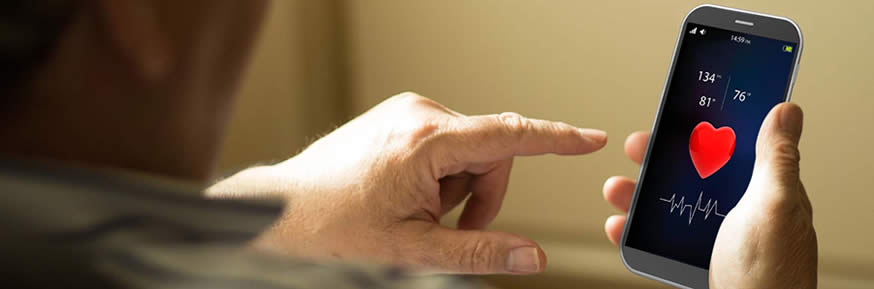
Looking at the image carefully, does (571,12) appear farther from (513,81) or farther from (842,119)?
(842,119)

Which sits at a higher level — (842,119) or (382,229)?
(842,119)

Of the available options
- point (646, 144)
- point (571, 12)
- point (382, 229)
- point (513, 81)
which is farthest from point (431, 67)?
point (382, 229)

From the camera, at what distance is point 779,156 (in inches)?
27.0

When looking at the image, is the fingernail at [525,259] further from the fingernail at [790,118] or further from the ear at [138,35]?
the ear at [138,35]

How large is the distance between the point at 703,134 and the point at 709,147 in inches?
0.6

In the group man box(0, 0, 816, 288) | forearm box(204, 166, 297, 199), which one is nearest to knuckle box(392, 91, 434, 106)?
forearm box(204, 166, 297, 199)

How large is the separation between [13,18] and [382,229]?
1.91 ft

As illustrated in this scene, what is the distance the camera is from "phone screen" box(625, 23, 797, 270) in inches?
31.0

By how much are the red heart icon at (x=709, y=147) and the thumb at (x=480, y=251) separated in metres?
0.20

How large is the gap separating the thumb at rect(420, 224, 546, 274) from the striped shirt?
52cm

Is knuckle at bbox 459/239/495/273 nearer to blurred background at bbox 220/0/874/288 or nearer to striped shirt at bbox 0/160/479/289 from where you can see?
blurred background at bbox 220/0/874/288

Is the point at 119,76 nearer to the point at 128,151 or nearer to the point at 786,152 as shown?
the point at 128,151

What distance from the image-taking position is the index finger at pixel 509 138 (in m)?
0.76

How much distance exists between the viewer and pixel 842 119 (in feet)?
3.56
